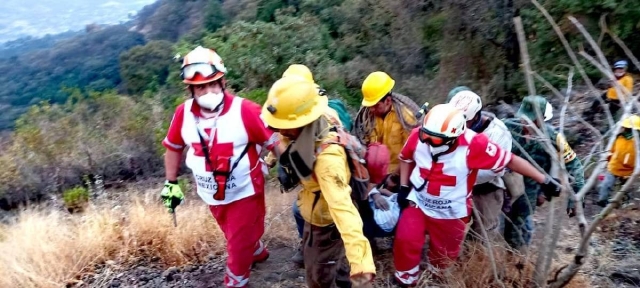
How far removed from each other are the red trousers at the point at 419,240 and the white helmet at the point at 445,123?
0.66m

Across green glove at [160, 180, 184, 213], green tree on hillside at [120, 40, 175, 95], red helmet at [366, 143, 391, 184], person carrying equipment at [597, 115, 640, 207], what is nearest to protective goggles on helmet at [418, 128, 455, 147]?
red helmet at [366, 143, 391, 184]

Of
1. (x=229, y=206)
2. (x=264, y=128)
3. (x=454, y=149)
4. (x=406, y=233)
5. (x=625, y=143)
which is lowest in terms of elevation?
(x=625, y=143)

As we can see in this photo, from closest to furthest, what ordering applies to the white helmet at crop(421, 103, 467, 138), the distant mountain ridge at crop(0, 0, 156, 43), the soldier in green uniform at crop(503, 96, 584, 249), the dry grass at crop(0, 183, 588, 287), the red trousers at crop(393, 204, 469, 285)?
the white helmet at crop(421, 103, 467, 138) → the red trousers at crop(393, 204, 469, 285) → the soldier in green uniform at crop(503, 96, 584, 249) → the dry grass at crop(0, 183, 588, 287) → the distant mountain ridge at crop(0, 0, 156, 43)

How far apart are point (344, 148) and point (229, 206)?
1.07 meters

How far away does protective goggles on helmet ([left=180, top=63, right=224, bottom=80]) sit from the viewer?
352 cm

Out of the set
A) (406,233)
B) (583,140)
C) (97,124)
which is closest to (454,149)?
(406,233)

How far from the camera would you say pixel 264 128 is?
142 inches

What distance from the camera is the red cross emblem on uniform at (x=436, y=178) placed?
358 cm

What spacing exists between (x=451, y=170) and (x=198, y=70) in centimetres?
163

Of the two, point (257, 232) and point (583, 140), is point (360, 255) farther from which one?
point (583, 140)

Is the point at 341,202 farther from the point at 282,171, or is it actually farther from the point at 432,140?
the point at 432,140

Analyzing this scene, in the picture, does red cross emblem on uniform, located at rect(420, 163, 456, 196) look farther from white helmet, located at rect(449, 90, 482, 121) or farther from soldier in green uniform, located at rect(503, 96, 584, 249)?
soldier in green uniform, located at rect(503, 96, 584, 249)

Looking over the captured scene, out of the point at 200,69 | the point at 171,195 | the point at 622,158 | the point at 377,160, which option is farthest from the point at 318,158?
the point at 622,158

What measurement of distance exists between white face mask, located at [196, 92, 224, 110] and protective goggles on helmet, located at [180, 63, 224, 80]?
12 centimetres
